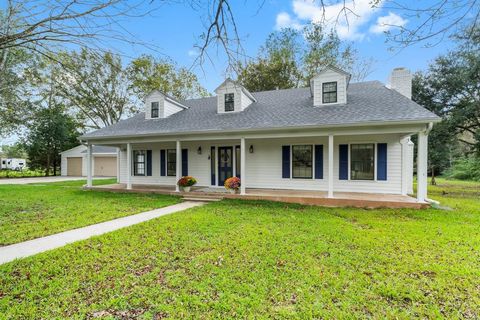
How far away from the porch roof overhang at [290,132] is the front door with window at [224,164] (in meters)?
1.47

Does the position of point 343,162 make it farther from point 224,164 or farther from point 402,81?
point 224,164

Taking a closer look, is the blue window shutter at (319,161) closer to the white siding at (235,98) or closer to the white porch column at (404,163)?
the white porch column at (404,163)

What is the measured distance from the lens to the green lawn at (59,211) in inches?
215

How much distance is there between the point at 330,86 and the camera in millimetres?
10031

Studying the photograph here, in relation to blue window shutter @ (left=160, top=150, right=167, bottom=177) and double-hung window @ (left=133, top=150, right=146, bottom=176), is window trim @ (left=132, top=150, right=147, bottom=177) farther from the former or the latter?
blue window shutter @ (left=160, top=150, right=167, bottom=177)

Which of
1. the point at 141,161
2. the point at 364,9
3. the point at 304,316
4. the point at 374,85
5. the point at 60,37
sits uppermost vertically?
the point at 374,85

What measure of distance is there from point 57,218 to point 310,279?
21.9 ft

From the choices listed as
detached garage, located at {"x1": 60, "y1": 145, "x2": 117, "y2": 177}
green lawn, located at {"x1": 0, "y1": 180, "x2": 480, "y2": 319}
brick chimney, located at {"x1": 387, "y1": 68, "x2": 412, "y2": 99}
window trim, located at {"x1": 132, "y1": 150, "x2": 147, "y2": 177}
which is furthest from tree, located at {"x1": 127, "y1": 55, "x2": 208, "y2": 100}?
green lawn, located at {"x1": 0, "y1": 180, "x2": 480, "y2": 319}

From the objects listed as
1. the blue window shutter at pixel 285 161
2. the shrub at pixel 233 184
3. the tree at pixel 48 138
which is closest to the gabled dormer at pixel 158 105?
the shrub at pixel 233 184

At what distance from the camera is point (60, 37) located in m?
2.90

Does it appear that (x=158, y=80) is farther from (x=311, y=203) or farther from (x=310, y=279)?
(x=310, y=279)

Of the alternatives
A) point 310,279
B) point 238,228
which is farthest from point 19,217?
point 310,279

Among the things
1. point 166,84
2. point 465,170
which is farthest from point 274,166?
point 166,84

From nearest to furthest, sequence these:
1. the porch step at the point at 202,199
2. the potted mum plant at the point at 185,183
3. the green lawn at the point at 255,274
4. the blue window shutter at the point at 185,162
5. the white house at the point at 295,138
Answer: the green lawn at the point at 255,274
the white house at the point at 295,138
the porch step at the point at 202,199
the potted mum plant at the point at 185,183
the blue window shutter at the point at 185,162
